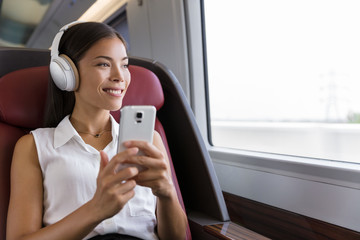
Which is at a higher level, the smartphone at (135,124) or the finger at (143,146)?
the smartphone at (135,124)

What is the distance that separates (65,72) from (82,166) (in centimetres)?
29

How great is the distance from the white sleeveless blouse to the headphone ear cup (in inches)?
6.4

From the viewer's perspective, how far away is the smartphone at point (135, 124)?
31.4 inches

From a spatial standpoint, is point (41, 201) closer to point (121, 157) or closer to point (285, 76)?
point (121, 157)

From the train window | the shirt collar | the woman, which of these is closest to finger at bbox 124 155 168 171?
the woman

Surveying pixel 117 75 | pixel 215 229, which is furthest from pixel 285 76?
pixel 117 75

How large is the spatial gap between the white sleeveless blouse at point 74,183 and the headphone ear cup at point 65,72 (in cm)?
16

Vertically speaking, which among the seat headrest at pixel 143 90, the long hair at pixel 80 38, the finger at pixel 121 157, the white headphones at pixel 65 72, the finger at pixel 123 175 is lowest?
the finger at pixel 123 175

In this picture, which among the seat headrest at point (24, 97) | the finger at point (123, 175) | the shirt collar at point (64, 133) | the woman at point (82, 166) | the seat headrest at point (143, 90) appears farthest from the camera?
the seat headrest at point (143, 90)

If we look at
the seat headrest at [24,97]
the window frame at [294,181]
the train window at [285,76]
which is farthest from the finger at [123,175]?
the train window at [285,76]

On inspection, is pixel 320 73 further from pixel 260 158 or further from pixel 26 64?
pixel 26 64

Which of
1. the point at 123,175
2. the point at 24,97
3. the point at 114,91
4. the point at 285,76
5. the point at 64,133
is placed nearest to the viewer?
the point at 123,175

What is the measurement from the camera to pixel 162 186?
33.9 inches

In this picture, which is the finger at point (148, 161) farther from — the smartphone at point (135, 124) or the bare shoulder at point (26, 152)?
the bare shoulder at point (26, 152)
